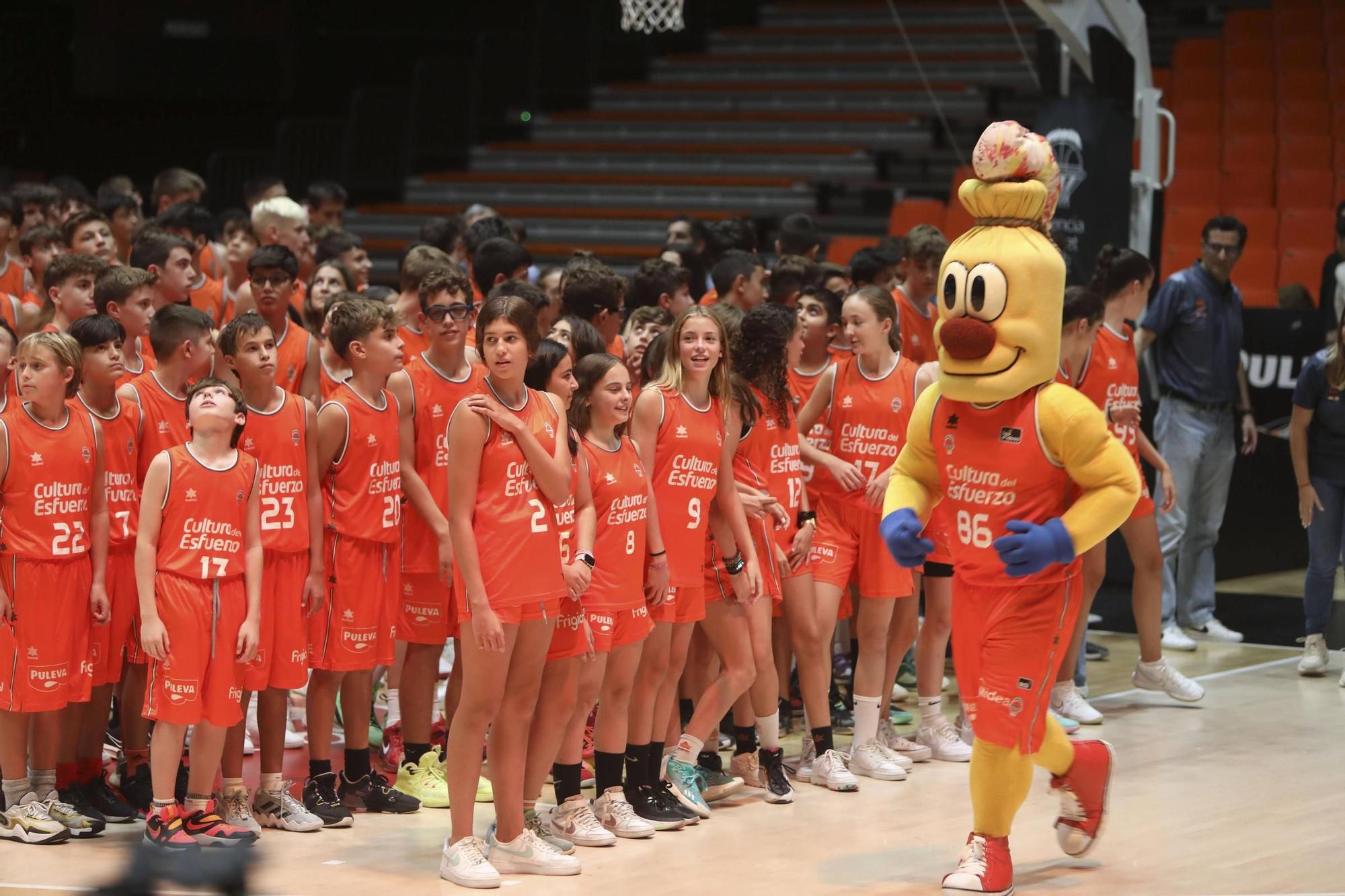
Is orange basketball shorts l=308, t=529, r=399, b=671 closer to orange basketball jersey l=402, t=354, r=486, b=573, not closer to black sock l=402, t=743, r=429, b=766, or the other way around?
orange basketball jersey l=402, t=354, r=486, b=573

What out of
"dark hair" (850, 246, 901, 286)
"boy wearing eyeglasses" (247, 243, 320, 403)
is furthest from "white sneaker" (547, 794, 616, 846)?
"dark hair" (850, 246, 901, 286)

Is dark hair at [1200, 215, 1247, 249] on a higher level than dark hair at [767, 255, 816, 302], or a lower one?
higher

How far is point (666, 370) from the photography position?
554 centimetres

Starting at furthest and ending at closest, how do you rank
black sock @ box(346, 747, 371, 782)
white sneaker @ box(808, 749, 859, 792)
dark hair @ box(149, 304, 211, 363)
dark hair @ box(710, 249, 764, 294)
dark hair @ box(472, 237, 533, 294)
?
1. dark hair @ box(710, 249, 764, 294)
2. dark hair @ box(472, 237, 533, 294)
3. white sneaker @ box(808, 749, 859, 792)
4. black sock @ box(346, 747, 371, 782)
5. dark hair @ box(149, 304, 211, 363)

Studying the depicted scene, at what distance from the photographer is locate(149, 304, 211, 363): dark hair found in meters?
5.41

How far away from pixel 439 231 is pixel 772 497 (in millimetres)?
3111

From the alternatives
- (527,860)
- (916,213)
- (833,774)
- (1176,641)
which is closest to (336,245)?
(833,774)

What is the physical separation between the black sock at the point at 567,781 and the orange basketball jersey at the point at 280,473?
104 cm

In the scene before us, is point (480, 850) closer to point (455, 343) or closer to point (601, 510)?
point (601, 510)

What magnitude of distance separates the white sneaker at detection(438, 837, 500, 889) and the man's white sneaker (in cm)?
186

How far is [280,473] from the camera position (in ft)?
17.5

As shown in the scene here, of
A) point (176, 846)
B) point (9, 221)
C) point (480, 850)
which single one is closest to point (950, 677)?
point (480, 850)

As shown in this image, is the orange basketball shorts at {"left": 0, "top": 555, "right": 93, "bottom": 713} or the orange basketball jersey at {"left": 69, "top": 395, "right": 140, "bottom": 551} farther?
the orange basketball jersey at {"left": 69, "top": 395, "right": 140, "bottom": 551}

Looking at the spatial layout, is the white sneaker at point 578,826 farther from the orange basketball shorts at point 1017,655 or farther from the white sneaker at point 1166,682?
the white sneaker at point 1166,682
